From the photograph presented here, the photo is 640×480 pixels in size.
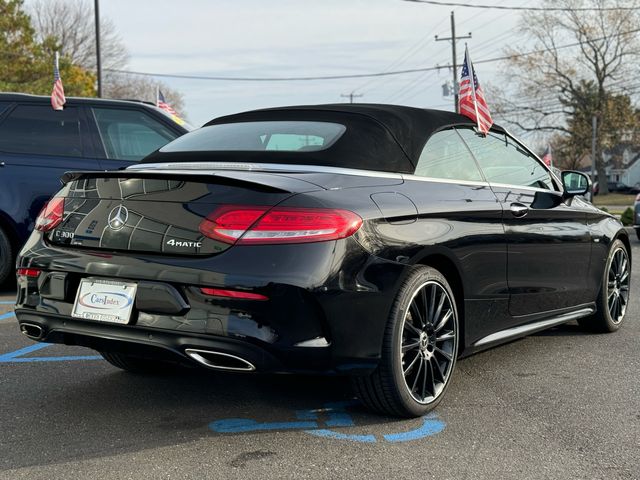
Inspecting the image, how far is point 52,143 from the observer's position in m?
7.57

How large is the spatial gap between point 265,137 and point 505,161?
154 centimetres

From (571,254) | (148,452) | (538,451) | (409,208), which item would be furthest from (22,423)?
(571,254)

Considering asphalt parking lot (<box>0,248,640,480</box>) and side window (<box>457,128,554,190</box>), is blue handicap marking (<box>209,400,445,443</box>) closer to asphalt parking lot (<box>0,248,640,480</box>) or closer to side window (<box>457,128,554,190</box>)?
asphalt parking lot (<box>0,248,640,480</box>)

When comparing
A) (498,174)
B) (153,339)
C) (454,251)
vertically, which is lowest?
(153,339)

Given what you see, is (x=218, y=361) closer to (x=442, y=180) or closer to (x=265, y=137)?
(x=265, y=137)

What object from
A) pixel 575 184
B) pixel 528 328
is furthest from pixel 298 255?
pixel 575 184

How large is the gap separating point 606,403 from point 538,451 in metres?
0.90

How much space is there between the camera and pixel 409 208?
3607 millimetres

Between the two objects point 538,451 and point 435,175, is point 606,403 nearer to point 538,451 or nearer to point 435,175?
point 538,451

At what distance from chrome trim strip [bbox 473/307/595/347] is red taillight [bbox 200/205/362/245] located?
1.36m

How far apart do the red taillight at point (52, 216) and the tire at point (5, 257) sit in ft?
12.8

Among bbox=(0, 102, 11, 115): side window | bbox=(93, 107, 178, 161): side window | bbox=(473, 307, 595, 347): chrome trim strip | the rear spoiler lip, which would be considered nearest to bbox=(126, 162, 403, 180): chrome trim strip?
the rear spoiler lip

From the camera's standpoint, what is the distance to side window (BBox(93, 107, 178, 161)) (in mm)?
7715

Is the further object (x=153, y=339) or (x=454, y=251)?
(x=454, y=251)
